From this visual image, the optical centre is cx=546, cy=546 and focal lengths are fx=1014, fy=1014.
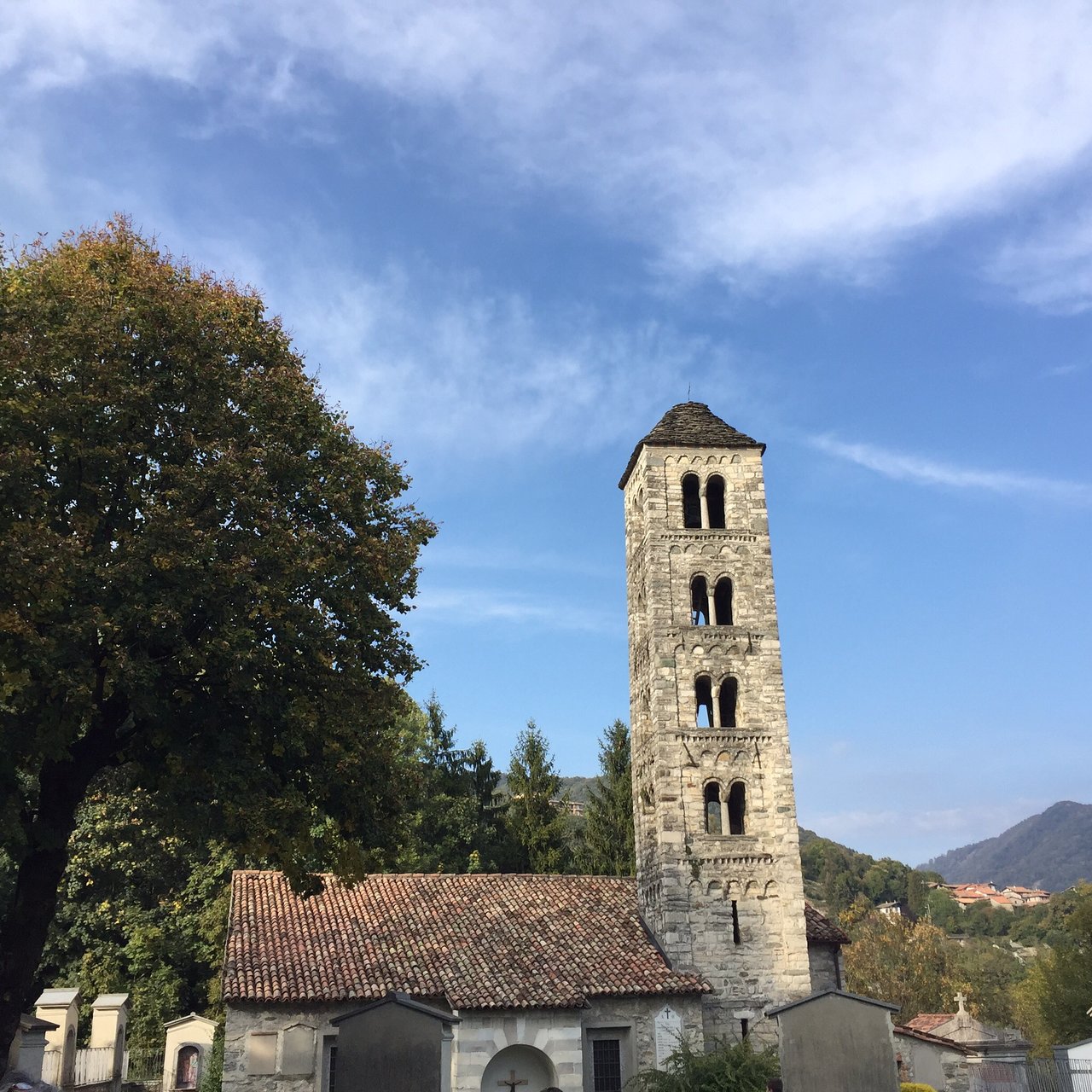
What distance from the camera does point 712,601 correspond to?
28.6 m

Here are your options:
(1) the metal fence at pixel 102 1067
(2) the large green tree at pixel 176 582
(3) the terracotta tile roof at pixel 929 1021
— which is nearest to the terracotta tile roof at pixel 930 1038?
(3) the terracotta tile roof at pixel 929 1021

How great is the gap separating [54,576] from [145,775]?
12.5 ft

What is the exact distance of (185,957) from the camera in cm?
3369

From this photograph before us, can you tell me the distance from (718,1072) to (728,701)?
10.0 m

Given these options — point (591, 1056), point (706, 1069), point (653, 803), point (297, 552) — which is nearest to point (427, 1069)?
point (297, 552)

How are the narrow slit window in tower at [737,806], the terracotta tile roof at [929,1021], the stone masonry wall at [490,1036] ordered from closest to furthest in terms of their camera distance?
1. the stone masonry wall at [490,1036]
2. the terracotta tile roof at [929,1021]
3. the narrow slit window in tower at [737,806]

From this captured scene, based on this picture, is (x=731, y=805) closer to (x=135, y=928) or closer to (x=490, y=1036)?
(x=490, y=1036)

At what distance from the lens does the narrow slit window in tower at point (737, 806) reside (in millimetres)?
26703

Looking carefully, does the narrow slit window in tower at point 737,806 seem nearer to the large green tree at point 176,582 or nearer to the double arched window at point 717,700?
the double arched window at point 717,700

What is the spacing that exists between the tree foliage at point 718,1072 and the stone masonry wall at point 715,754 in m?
3.37

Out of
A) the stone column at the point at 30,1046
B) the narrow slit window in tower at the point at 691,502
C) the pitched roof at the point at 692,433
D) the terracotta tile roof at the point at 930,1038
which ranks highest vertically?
the pitched roof at the point at 692,433

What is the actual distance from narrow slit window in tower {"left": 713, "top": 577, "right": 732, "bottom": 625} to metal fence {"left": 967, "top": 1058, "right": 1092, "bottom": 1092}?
1222 cm

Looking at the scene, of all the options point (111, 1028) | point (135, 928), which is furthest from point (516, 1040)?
point (135, 928)

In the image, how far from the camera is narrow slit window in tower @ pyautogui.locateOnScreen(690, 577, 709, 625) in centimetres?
2891
